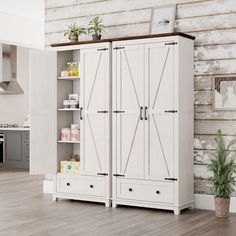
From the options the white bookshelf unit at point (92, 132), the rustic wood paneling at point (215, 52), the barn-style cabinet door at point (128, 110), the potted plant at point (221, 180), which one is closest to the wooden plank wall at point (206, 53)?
the rustic wood paneling at point (215, 52)

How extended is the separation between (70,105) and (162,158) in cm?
145

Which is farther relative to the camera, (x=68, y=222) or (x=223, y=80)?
(x=223, y=80)

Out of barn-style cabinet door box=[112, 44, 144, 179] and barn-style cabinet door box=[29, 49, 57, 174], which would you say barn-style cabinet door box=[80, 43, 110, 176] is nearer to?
barn-style cabinet door box=[112, 44, 144, 179]

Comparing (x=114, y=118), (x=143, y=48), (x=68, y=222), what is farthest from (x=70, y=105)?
(x=68, y=222)

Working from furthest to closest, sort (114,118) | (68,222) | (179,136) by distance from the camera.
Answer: (114,118), (179,136), (68,222)

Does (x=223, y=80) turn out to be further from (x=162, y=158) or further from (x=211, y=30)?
(x=162, y=158)

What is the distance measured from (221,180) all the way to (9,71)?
21.7 ft

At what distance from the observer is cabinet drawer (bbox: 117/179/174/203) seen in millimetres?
5777

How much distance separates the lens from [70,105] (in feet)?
21.6

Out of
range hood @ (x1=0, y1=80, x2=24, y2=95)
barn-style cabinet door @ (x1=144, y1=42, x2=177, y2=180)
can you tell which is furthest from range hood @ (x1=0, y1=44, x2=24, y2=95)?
barn-style cabinet door @ (x1=144, y1=42, x2=177, y2=180)

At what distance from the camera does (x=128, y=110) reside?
6012 millimetres

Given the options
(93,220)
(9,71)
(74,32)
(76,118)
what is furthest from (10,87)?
(93,220)

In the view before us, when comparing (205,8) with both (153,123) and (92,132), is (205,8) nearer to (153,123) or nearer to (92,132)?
(153,123)

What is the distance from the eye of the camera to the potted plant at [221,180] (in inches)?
220
